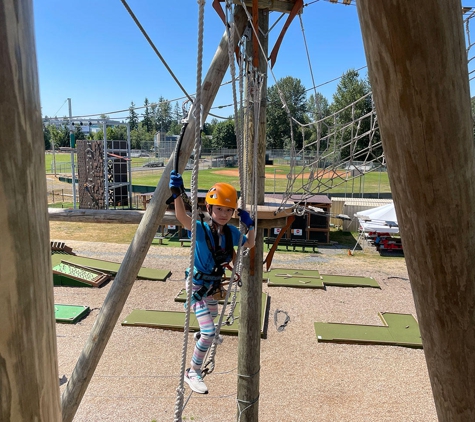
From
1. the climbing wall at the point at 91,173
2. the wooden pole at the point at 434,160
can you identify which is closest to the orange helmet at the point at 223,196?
the wooden pole at the point at 434,160

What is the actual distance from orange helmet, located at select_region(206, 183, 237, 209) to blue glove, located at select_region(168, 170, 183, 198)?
1.73 ft

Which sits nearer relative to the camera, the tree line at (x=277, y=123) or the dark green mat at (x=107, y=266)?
the dark green mat at (x=107, y=266)

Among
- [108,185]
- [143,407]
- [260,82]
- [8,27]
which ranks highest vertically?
[260,82]

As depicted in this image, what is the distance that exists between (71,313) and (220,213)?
6996 millimetres

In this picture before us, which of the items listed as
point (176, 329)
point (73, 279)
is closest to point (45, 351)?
point (176, 329)

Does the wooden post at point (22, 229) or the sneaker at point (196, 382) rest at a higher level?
the wooden post at point (22, 229)

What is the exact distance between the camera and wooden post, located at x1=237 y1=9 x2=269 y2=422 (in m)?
3.52

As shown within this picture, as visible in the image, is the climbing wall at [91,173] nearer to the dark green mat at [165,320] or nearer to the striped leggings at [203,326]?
the dark green mat at [165,320]

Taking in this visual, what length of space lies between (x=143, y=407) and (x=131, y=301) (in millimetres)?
3991

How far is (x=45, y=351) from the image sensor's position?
583 millimetres

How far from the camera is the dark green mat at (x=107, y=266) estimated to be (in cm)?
1090

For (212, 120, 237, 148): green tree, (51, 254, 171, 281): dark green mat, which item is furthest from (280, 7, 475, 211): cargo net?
(212, 120, 237, 148): green tree

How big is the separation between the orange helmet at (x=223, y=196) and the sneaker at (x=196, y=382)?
1.36m

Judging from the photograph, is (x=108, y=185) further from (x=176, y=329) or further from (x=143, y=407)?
(x=143, y=407)
